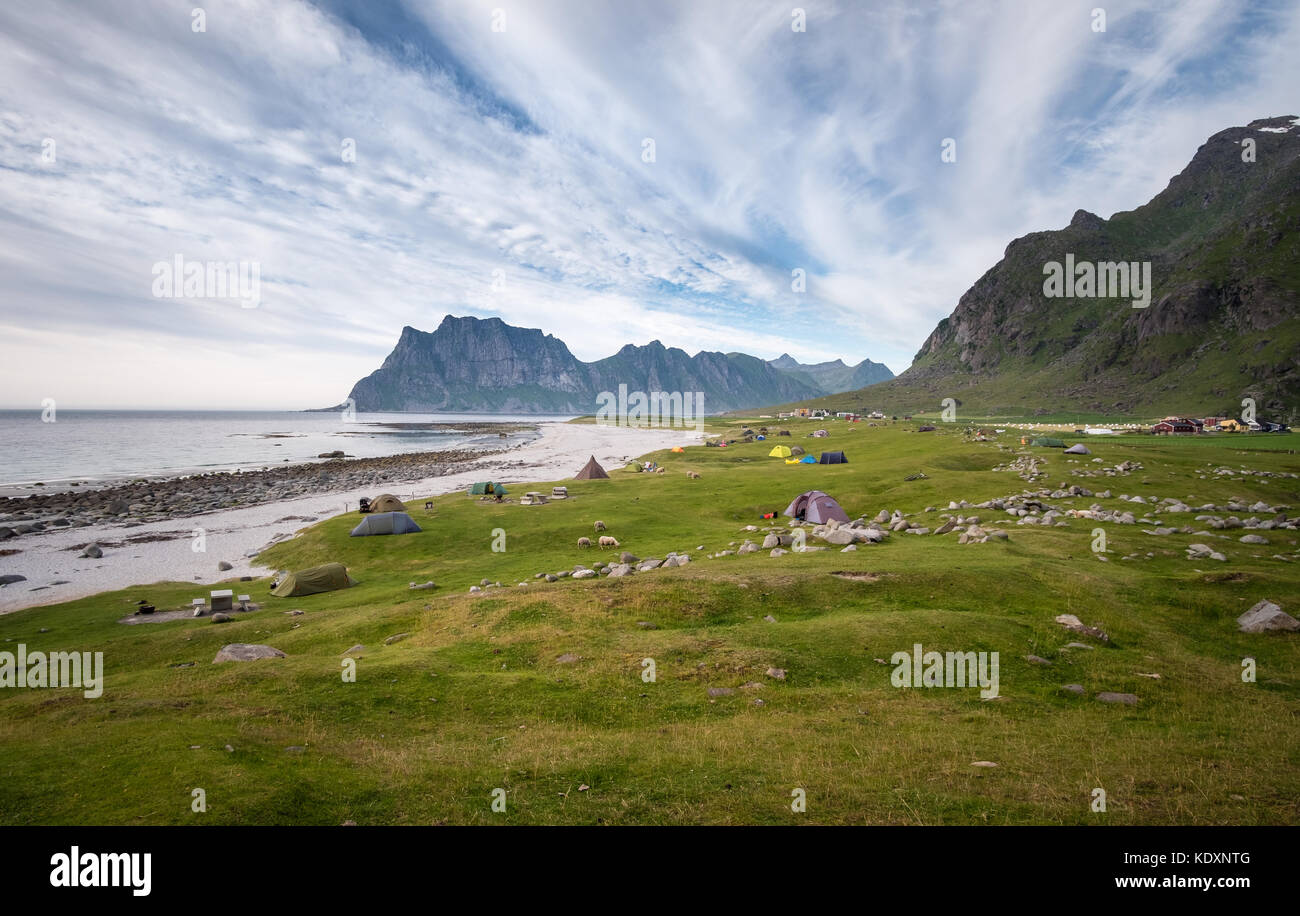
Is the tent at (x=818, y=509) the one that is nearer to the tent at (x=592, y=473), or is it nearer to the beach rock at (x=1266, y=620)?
the beach rock at (x=1266, y=620)

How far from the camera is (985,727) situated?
14.1 meters

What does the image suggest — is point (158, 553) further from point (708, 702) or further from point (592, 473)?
point (708, 702)

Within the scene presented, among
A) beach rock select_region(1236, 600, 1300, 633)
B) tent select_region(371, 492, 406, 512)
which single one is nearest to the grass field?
beach rock select_region(1236, 600, 1300, 633)

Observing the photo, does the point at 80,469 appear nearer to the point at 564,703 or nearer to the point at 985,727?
the point at 564,703

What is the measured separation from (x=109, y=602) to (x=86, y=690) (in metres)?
21.8

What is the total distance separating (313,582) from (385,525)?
37.2 ft

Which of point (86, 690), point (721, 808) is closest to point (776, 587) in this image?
point (721, 808)

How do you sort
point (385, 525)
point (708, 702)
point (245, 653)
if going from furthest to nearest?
point (385, 525) < point (245, 653) < point (708, 702)

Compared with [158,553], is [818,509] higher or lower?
higher

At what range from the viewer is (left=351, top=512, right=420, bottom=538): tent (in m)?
45.0

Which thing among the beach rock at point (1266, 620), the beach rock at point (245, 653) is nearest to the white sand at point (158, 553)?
the beach rock at point (245, 653)

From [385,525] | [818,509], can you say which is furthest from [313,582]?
[818,509]

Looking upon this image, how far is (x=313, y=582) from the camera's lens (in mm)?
34438

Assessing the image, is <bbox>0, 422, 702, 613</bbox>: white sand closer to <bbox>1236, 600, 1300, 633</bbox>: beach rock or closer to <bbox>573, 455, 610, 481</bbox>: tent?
<bbox>573, 455, 610, 481</bbox>: tent
